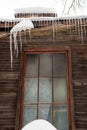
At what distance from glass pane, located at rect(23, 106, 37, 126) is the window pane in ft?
0.44

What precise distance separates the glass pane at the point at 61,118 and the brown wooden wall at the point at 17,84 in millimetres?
245

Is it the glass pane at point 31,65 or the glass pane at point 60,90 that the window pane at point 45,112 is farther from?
the glass pane at point 31,65

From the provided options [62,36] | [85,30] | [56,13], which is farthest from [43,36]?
[56,13]

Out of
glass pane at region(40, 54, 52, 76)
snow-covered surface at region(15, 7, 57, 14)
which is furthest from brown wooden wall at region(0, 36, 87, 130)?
snow-covered surface at region(15, 7, 57, 14)

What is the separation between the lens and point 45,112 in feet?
22.1

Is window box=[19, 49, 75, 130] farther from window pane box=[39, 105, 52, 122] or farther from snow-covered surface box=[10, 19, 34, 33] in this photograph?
snow-covered surface box=[10, 19, 34, 33]

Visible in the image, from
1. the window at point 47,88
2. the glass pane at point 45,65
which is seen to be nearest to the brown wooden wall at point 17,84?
the window at point 47,88

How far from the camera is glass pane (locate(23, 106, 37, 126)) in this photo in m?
6.68

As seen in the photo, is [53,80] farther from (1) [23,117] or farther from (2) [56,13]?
(2) [56,13]

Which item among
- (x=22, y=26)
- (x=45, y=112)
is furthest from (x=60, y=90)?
(x=22, y=26)

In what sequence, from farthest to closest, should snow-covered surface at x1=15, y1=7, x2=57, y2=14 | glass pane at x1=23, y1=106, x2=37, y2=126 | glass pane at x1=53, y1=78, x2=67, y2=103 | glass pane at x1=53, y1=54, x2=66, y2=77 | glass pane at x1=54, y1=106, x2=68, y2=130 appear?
snow-covered surface at x1=15, y1=7, x2=57, y2=14, glass pane at x1=53, y1=54, x2=66, y2=77, glass pane at x1=53, y1=78, x2=67, y2=103, glass pane at x1=23, y1=106, x2=37, y2=126, glass pane at x1=54, y1=106, x2=68, y2=130

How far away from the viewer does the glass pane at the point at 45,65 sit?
719cm

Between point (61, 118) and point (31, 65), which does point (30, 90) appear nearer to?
point (31, 65)

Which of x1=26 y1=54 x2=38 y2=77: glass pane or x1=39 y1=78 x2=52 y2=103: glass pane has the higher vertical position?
x1=26 y1=54 x2=38 y2=77: glass pane
